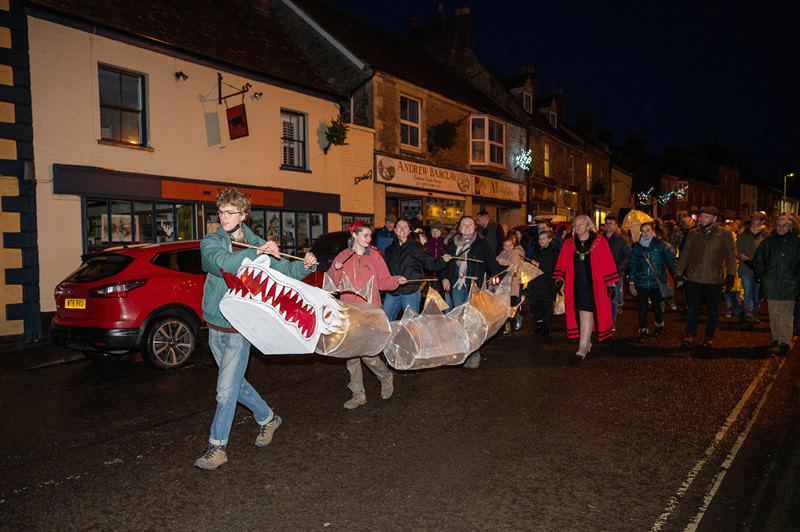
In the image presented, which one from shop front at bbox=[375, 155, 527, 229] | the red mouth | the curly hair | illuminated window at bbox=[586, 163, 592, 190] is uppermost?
illuminated window at bbox=[586, 163, 592, 190]

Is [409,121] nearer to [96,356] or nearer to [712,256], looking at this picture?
[712,256]

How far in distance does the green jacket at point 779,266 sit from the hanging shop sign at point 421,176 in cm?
1292

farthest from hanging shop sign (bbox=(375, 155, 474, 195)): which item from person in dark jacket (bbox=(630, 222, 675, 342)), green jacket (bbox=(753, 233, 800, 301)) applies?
green jacket (bbox=(753, 233, 800, 301))

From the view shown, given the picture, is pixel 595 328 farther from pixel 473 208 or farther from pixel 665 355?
pixel 473 208

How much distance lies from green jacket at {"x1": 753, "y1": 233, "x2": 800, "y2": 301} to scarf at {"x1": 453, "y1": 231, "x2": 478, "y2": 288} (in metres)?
4.53

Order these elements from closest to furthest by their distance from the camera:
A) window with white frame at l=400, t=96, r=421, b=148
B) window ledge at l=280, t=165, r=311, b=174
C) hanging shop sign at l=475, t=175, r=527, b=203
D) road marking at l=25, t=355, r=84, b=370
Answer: road marking at l=25, t=355, r=84, b=370 < window ledge at l=280, t=165, r=311, b=174 < window with white frame at l=400, t=96, r=421, b=148 < hanging shop sign at l=475, t=175, r=527, b=203

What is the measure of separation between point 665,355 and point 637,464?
431cm

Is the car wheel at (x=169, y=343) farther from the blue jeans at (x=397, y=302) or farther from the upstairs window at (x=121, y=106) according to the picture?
the upstairs window at (x=121, y=106)

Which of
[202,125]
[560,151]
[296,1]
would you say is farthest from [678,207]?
[202,125]

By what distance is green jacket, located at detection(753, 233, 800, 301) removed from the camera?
8.23 m

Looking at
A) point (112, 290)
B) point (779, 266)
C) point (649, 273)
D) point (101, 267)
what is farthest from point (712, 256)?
point (101, 267)

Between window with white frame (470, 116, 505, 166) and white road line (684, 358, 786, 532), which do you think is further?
window with white frame (470, 116, 505, 166)

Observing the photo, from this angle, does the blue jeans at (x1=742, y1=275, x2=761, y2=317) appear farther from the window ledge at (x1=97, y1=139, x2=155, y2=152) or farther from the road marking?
the window ledge at (x1=97, y1=139, x2=155, y2=152)

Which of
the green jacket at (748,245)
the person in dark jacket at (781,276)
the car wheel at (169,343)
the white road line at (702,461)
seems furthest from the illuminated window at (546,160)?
the car wheel at (169,343)
